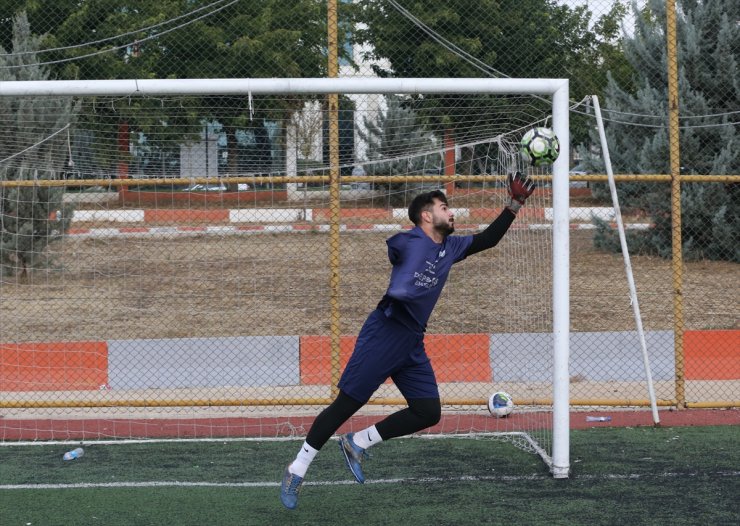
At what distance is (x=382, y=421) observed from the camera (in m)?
6.22

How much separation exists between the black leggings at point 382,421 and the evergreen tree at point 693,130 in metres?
10.5

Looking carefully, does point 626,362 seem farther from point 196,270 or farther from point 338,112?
point 196,270

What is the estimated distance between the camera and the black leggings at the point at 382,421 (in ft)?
19.9

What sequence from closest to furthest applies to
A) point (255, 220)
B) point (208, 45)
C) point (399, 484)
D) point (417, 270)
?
point (417, 270) < point (399, 484) < point (255, 220) < point (208, 45)

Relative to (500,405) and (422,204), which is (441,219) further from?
(500,405)

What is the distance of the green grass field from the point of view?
6039 mm

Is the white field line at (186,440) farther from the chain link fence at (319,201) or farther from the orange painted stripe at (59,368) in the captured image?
the orange painted stripe at (59,368)

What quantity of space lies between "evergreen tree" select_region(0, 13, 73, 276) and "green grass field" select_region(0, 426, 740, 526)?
10.2ft

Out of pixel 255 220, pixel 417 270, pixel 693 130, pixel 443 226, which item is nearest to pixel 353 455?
pixel 417 270

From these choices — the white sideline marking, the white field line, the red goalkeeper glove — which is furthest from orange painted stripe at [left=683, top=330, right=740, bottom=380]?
the red goalkeeper glove

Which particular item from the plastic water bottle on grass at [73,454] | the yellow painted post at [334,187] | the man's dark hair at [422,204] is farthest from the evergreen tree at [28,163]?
the man's dark hair at [422,204]

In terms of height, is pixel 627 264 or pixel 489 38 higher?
pixel 489 38

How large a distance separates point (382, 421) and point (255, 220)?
474 centimetres

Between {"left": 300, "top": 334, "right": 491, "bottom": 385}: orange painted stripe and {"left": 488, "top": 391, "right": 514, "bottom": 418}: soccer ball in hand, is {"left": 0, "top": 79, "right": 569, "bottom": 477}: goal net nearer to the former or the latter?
{"left": 300, "top": 334, "right": 491, "bottom": 385}: orange painted stripe
